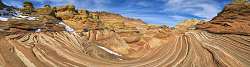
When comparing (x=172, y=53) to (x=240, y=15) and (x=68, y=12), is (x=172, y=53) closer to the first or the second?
(x=240, y=15)

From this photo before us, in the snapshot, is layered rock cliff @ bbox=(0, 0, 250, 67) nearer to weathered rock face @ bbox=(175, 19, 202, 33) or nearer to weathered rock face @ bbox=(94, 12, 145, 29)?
weathered rock face @ bbox=(175, 19, 202, 33)

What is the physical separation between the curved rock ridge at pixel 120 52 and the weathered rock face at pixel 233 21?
64 cm

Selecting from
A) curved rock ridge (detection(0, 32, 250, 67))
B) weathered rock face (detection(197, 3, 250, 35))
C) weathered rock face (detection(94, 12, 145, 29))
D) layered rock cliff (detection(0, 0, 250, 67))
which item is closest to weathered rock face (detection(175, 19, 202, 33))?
layered rock cliff (detection(0, 0, 250, 67))

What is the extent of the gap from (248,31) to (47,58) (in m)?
11.8

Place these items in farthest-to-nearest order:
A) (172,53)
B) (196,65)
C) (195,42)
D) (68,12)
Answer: (68,12) → (195,42) → (172,53) → (196,65)

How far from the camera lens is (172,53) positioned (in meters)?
22.0

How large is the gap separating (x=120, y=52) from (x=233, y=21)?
7.42 m

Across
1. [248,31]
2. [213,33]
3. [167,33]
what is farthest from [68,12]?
[248,31]

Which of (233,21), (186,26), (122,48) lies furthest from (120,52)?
(186,26)

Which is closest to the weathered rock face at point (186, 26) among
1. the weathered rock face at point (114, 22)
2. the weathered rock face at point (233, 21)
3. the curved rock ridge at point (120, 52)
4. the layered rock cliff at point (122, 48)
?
the layered rock cliff at point (122, 48)

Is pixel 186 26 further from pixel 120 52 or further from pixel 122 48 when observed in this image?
pixel 120 52

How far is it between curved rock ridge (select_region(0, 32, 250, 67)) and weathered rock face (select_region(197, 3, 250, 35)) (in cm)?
64

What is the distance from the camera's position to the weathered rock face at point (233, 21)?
24609 mm

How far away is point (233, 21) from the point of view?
2548 cm
